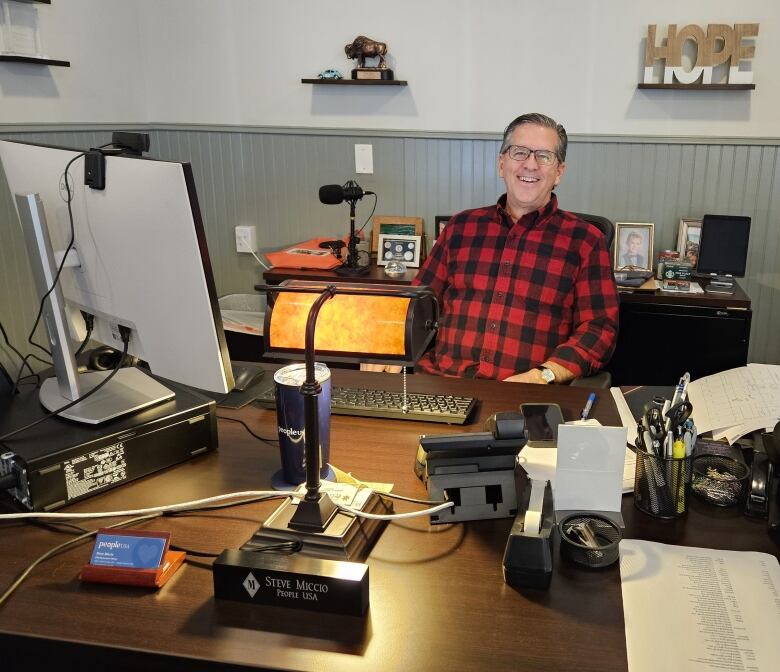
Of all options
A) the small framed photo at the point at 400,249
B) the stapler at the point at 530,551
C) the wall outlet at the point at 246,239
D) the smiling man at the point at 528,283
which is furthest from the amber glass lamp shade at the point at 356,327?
the wall outlet at the point at 246,239

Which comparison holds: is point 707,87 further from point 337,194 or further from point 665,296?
point 337,194

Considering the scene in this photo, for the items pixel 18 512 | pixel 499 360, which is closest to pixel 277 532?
pixel 18 512

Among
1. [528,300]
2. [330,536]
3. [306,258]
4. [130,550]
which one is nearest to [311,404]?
[330,536]

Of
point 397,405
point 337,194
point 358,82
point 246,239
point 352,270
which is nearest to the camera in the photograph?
point 397,405

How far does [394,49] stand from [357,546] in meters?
2.81

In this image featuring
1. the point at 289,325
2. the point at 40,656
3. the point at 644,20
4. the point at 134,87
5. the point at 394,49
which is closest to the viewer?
the point at 40,656

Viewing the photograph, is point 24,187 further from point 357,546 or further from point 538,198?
point 538,198

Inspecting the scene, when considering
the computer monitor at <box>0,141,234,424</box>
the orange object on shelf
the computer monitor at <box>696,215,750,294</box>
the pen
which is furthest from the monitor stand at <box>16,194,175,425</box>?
the computer monitor at <box>696,215,750,294</box>

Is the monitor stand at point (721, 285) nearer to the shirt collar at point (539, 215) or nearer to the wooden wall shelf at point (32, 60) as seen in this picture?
the shirt collar at point (539, 215)

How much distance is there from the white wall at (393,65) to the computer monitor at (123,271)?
1.90 meters

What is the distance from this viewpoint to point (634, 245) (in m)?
3.27

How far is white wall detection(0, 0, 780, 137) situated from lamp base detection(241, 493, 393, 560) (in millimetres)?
2496

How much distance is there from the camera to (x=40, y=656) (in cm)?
96

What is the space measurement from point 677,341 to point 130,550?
2.36 meters
